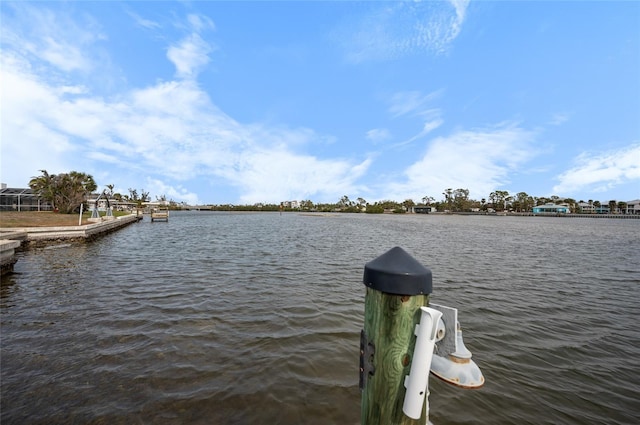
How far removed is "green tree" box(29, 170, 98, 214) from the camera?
4494cm

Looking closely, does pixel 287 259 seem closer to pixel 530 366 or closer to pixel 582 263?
pixel 530 366

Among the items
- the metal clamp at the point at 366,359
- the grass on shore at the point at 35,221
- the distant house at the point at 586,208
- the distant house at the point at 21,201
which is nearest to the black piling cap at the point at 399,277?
the metal clamp at the point at 366,359

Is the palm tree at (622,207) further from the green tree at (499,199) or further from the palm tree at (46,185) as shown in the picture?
the palm tree at (46,185)

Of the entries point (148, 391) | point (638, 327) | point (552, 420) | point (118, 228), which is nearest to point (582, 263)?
point (638, 327)

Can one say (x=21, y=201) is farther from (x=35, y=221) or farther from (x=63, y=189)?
(x=35, y=221)

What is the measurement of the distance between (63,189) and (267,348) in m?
57.9

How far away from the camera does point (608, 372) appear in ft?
14.8

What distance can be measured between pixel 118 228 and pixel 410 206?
160 meters

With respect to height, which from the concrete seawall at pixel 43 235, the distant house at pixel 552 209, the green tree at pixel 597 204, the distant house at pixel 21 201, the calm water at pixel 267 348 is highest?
the green tree at pixel 597 204

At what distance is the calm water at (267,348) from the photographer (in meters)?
3.57

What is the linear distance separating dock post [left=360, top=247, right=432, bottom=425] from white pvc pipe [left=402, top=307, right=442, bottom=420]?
60mm

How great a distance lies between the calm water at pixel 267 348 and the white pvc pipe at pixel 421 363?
208 centimetres

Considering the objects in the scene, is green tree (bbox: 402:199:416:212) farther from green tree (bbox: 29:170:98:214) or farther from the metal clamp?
the metal clamp

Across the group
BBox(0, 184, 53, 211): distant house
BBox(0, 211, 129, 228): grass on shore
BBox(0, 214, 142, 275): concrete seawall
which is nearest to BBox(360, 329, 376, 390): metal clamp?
BBox(0, 214, 142, 275): concrete seawall
